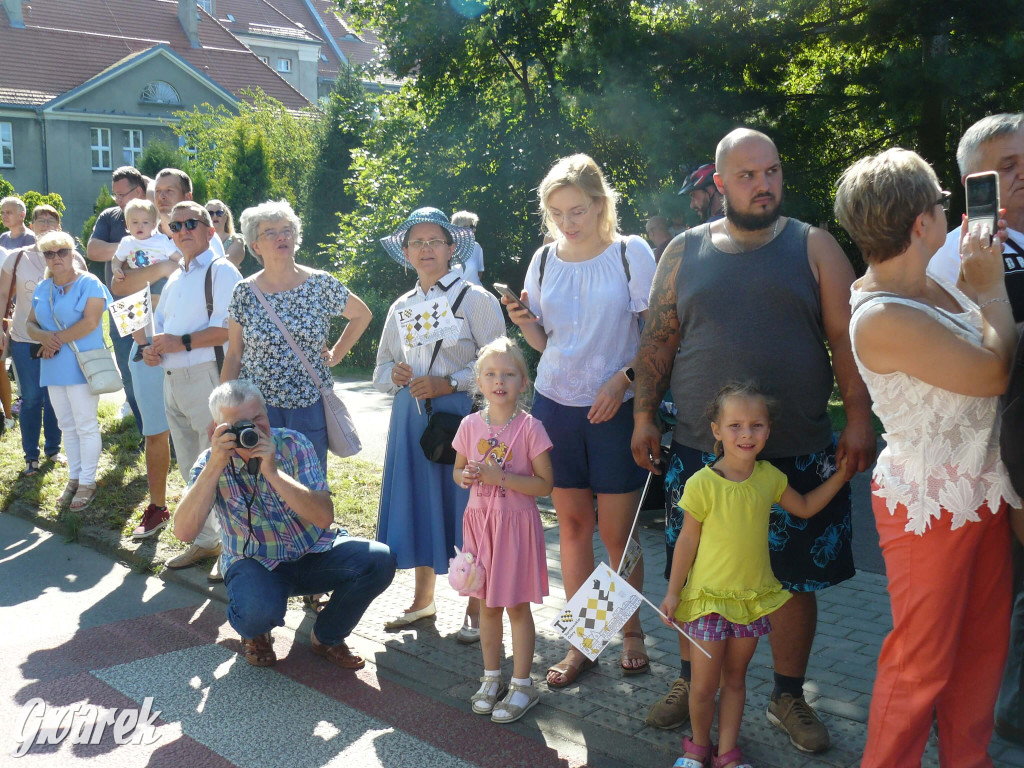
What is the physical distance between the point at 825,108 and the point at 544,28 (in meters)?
7.06

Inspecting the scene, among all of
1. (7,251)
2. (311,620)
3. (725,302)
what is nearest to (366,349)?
(7,251)

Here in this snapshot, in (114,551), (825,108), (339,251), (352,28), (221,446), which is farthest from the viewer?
(339,251)

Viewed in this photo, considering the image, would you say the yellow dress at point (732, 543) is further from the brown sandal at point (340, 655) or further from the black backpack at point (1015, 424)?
the brown sandal at point (340, 655)

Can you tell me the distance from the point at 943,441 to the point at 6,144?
44236mm

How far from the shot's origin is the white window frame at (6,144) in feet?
132

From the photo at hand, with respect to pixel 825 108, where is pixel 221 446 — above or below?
below

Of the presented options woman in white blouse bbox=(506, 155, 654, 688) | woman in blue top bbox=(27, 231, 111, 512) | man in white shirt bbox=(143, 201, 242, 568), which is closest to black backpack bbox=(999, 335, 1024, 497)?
woman in white blouse bbox=(506, 155, 654, 688)

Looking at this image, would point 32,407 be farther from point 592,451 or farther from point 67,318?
point 592,451

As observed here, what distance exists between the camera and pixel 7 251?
402 inches

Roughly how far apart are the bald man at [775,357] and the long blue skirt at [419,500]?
1412 millimetres

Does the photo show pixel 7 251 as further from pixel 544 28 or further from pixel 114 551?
pixel 544 28

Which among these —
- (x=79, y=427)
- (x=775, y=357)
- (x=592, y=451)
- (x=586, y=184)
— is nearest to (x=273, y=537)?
(x=592, y=451)

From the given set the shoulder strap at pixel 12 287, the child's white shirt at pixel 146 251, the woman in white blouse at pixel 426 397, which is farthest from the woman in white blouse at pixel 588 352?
the shoulder strap at pixel 12 287

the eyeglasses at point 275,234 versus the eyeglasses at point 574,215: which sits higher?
the eyeglasses at point 574,215
